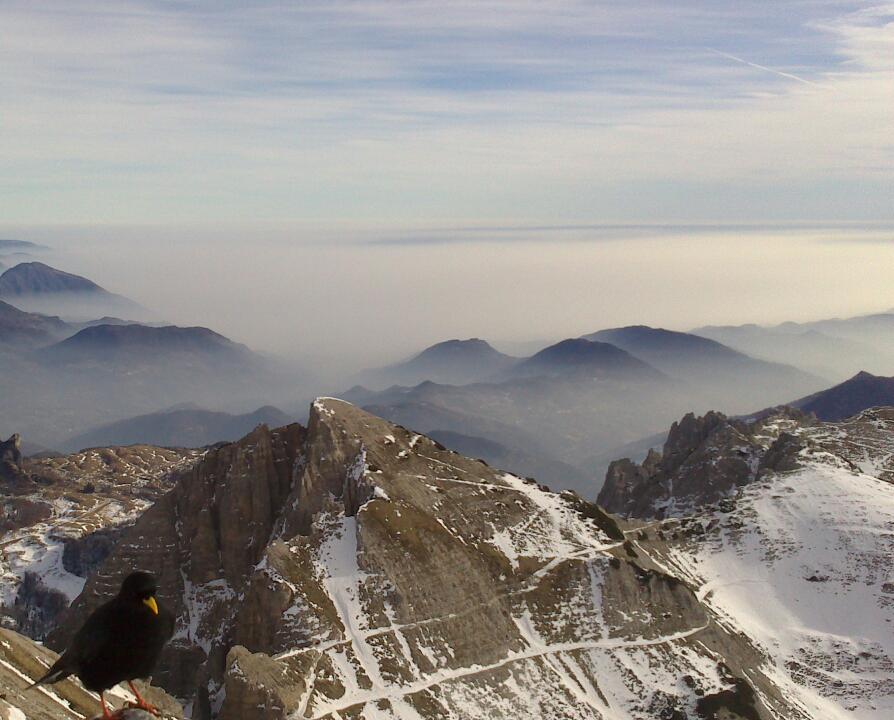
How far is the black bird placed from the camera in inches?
1144

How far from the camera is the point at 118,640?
2917 cm

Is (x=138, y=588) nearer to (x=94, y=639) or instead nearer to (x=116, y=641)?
(x=116, y=641)

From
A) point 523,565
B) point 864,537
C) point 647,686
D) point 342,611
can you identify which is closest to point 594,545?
point 523,565

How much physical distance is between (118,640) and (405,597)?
103 m

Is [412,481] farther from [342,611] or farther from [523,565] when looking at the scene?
[342,611]

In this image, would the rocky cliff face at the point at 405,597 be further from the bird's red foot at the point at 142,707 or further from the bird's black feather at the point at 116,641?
the bird's black feather at the point at 116,641

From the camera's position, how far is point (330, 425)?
16762 cm

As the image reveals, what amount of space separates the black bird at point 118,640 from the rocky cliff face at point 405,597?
75034 millimetres

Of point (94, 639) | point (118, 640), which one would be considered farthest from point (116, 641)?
point (94, 639)

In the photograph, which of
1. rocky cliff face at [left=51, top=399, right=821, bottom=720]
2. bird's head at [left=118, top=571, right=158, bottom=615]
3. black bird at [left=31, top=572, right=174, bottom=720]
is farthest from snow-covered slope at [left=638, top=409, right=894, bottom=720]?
bird's head at [left=118, top=571, right=158, bottom=615]

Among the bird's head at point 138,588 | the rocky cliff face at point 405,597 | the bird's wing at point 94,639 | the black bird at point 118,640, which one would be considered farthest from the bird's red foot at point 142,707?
the rocky cliff face at point 405,597

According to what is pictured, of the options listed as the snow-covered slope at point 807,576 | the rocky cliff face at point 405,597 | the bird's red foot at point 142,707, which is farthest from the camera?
the snow-covered slope at point 807,576

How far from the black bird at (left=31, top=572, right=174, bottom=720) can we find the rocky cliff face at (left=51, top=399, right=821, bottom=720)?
75034 mm

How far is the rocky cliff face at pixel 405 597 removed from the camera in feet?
383
